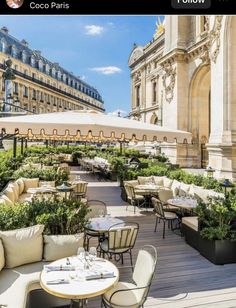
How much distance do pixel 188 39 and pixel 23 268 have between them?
25.3 meters

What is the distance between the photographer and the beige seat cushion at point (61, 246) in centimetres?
475

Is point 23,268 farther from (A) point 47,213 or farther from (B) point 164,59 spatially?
(B) point 164,59

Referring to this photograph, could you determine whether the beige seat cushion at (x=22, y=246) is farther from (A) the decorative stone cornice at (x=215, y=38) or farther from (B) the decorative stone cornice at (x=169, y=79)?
(B) the decorative stone cornice at (x=169, y=79)

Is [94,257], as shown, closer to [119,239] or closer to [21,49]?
[119,239]

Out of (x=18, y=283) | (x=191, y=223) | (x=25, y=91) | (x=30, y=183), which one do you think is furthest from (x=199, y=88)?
(x=25, y=91)

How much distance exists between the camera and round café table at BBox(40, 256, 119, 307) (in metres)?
3.40

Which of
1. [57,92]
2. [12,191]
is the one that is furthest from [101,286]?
[57,92]

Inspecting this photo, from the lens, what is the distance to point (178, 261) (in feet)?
19.7

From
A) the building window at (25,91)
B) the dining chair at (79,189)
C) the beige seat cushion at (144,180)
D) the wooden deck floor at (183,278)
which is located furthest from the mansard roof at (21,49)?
A: the wooden deck floor at (183,278)

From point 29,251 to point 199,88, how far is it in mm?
23412

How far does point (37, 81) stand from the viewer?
222ft

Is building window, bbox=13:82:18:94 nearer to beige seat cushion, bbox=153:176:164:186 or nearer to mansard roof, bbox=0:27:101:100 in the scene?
mansard roof, bbox=0:27:101:100

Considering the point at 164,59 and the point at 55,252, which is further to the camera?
the point at 164,59

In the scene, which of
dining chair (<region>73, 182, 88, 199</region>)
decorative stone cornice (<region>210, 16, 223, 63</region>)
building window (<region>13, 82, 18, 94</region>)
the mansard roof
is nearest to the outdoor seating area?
dining chair (<region>73, 182, 88, 199</region>)
